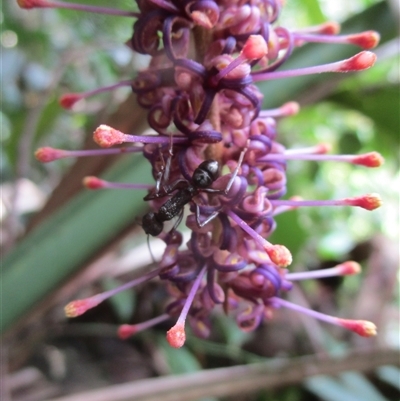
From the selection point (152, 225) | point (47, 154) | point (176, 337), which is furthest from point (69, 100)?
→ point (176, 337)

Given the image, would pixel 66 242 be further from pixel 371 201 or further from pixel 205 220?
pixel 371 201

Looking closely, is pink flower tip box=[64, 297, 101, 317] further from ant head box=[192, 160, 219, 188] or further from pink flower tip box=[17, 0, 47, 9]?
pink flower tip box=[17, 0, 47, 9]

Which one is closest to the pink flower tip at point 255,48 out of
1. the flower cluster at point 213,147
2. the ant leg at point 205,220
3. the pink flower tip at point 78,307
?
the flower cluster at point 213,147

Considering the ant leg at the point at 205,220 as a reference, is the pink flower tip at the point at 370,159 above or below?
below

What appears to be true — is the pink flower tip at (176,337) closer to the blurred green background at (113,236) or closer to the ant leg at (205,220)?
the ant leg at (205,220)

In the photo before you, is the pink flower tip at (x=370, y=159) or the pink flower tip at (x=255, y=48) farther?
the pink flower tip at (x=370, y=159)

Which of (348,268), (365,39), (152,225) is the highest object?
(365,39)
